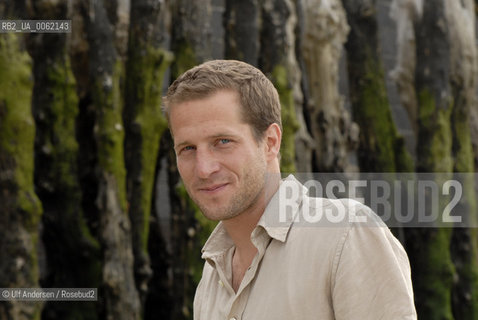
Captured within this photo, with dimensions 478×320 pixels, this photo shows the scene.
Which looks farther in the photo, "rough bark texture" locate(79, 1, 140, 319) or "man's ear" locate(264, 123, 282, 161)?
"rough bark texture" locate(79, 1, 140, 319)

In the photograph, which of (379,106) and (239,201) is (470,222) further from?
(239,201)

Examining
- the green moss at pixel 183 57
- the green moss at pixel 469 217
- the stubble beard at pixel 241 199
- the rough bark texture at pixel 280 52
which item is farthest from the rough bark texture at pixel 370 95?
the stubble beard at pixel 241 199

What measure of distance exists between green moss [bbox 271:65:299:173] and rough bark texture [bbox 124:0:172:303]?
0.72 meters

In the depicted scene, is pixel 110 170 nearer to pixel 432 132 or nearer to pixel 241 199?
pixel 241 199

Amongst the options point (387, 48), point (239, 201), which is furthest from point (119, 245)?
point (387, 48)

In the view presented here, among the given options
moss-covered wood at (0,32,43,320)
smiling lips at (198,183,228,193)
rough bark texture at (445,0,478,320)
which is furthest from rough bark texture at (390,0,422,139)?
smiling lips at (198,183,228,193)

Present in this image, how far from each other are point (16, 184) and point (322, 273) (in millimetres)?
2499

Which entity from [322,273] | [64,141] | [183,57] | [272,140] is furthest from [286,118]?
[322,273]

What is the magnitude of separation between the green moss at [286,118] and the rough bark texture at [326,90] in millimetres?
394

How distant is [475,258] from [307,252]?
4488 mm

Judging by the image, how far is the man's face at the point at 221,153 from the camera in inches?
61.4

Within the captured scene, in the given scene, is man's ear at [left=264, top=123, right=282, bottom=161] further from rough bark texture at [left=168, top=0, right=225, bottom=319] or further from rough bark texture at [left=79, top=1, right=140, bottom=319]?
rough bark texture at [left=168, top=0, right=225, bottom=319]

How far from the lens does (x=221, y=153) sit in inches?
62.5

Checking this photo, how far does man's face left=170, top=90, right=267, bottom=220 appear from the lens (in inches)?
61.4
